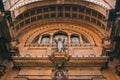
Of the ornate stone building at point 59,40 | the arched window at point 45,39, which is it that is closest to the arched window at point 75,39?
the ornate stone building at point 59,40

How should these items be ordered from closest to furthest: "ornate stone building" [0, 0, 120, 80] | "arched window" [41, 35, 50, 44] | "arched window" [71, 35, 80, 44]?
1. "ornate stone building" [0, 0, 120, 80]
2. "arched window" [71, 35, 80, 44]
3. "arched window" [41, 35, 50, 44]

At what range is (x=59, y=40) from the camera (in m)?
19.2

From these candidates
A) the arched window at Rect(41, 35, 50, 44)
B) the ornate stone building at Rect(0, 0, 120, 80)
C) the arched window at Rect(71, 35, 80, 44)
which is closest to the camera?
the ornate stone building at Rect(0, 0, 120, 80)

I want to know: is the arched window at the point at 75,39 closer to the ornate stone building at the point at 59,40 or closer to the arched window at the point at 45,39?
the ornate stone building at the point at 59,40

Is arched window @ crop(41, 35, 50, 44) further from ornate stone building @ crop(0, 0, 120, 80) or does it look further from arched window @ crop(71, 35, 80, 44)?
arched window @ crop(71, 35, 80, 44)

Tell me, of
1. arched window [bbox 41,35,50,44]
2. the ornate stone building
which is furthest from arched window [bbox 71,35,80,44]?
arched window [bbox 41,35,50,44]

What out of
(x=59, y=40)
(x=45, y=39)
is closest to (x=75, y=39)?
(x=45, y=39)

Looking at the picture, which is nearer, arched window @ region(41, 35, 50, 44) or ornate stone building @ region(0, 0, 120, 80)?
ornate stone building @ region(0, 0, 120, 80)

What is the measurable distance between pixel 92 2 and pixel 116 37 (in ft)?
19.2

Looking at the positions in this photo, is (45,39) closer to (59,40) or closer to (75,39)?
(75,39)

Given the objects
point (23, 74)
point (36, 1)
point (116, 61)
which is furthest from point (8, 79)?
point (36, 1)

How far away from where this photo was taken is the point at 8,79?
16.8 m

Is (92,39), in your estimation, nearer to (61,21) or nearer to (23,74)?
(61,21)

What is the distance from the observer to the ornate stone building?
55.9ft
